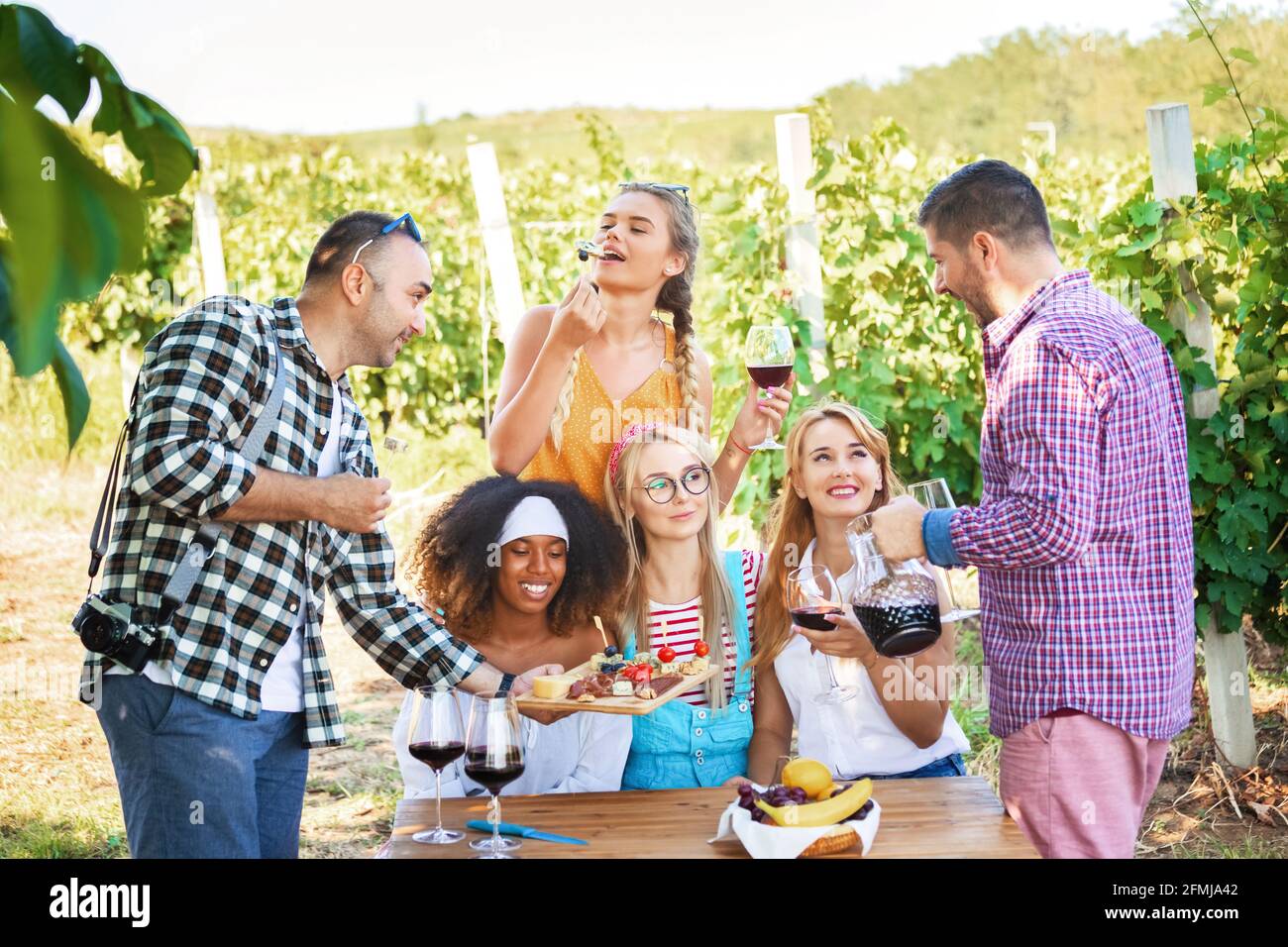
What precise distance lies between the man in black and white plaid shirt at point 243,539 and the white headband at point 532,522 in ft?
1.35

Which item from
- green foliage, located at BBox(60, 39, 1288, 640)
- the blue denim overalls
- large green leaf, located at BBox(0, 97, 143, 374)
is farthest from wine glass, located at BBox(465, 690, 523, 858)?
green foliage, located at BBox(60, 39, 1288, 640)

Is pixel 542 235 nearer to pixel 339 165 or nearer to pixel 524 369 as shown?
pixel 339 165

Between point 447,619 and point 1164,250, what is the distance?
259 centimetres

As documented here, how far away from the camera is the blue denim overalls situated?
108 inches

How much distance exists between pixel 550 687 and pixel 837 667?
71 centimetres

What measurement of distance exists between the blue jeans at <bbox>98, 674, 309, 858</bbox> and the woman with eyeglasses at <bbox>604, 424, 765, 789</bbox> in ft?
2.82

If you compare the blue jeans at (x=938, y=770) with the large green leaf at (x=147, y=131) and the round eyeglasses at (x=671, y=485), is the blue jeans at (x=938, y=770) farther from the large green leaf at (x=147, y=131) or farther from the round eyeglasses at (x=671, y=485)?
the large green leaf at (x=147, y=131)

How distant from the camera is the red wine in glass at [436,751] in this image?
210 centimetres

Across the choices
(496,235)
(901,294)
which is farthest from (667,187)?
(901,294)

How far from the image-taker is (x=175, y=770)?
2.24 meters

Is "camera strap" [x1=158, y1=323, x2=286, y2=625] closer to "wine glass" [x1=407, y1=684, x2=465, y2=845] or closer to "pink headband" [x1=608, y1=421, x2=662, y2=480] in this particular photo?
"wine glass" [x1=407, y1=684, x2=465, y2=845]
